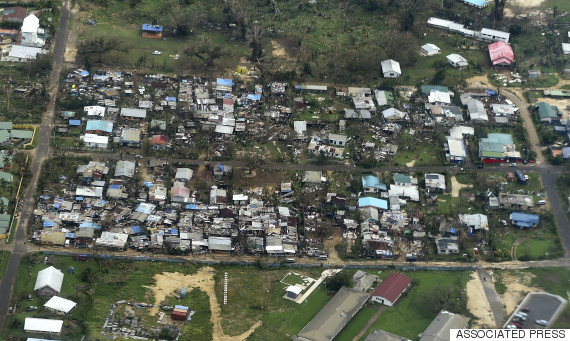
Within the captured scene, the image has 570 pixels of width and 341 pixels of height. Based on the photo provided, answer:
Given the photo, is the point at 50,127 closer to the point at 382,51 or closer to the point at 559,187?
the point at 382,51

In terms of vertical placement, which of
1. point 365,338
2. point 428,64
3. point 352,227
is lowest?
point 365,338

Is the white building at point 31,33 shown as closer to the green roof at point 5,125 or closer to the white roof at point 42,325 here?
the green roof at point 5,125

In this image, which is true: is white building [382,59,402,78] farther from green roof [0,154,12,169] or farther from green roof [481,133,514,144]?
green roof [0,154,12,169]

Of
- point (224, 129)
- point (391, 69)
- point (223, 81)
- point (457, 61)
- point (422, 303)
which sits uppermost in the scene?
point (457, 61)

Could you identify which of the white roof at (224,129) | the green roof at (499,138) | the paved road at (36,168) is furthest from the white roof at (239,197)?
the green roof at (499,138)

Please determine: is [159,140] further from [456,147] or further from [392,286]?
[456,147]

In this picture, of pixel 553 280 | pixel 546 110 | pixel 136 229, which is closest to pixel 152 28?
pixel 136 229

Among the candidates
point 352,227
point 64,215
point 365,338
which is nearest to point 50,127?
point 64,215

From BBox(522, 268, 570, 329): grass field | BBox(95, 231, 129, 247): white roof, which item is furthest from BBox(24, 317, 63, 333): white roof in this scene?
BBox(522, 268, 570, 329): grass field
